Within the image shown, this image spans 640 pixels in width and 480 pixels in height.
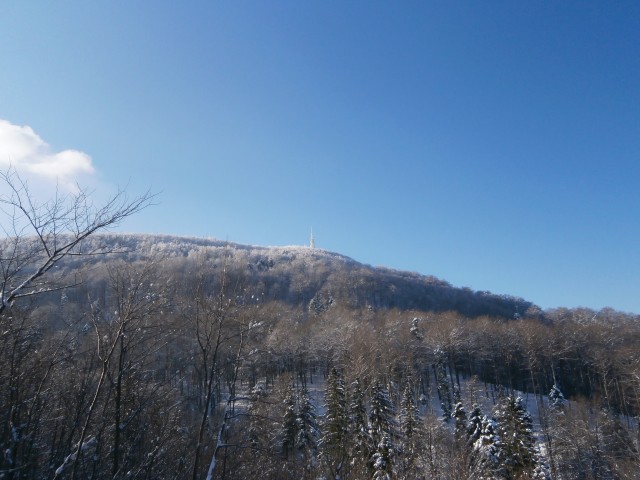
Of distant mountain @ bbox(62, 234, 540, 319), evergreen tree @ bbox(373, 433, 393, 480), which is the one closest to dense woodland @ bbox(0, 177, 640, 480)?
evergreen tree @ bbox(373, 433, 393, 480)

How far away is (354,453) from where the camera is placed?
21.4 meters

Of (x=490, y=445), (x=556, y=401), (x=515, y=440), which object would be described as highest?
(x=490, y=445)

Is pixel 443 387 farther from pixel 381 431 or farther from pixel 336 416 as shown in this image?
pixel 336 416

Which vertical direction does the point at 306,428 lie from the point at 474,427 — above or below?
below

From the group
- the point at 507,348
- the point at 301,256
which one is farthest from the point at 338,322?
the point at 301,256

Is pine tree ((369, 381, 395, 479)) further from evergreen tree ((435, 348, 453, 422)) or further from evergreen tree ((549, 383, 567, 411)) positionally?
evergreen tree ((549, 383, 567, 411))

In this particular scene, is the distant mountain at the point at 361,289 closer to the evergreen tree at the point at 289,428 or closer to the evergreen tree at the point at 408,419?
the evergreen tree at the point at 408,419

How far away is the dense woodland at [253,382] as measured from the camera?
7.32 m

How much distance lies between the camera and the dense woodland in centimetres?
732

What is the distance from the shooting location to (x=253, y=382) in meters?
45.6

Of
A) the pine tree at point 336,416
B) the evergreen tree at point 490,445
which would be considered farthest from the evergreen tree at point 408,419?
the pine tree at point 336,416

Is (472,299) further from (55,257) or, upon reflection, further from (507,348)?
(55,257)

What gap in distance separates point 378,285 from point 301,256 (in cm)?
4837

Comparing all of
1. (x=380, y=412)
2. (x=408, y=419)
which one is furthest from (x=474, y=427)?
(x=380, y=412)
